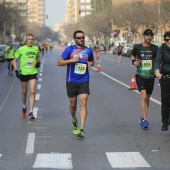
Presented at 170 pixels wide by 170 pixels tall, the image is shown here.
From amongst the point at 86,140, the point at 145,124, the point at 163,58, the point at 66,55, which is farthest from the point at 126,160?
the point at 145,124

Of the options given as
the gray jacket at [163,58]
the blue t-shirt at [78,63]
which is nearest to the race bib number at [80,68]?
the blue t-shirt at [78,63]

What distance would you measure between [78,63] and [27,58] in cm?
283

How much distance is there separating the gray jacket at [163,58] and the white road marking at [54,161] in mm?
2656

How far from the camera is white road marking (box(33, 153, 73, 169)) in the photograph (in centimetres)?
726

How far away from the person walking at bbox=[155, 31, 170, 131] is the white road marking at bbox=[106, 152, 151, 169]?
6.17ft

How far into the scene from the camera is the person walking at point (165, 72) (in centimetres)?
971

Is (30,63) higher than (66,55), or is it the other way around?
(66,55)

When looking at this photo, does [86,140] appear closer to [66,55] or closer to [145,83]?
[66,55]

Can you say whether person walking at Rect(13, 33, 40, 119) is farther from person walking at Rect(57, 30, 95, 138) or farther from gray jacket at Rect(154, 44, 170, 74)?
gray jacket at Rect(154, 44, 170, 74)

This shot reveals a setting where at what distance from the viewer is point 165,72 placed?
979 centimetres

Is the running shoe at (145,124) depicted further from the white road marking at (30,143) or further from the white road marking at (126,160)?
the white road marking at (126,160)

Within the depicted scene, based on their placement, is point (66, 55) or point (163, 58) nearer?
point (66, 55)

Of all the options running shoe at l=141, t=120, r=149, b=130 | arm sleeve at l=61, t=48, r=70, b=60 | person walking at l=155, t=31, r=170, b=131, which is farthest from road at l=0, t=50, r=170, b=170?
arm sleeve at l=61, t=48, r=70, b=60

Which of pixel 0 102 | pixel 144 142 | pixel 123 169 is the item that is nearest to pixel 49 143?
pixel 144 142
